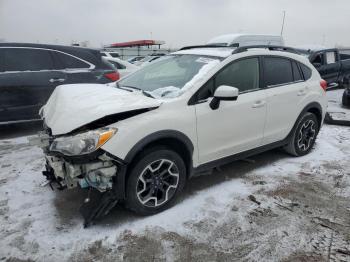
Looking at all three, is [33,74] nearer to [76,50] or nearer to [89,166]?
[76,50]

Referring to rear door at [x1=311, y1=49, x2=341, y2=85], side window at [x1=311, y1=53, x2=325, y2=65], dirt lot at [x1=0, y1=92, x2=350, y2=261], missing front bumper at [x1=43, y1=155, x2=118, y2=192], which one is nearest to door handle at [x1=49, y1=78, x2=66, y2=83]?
dirt lot at [x1=0, y1=92, x2=350, y2=261]

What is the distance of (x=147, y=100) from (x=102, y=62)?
3.63 meters

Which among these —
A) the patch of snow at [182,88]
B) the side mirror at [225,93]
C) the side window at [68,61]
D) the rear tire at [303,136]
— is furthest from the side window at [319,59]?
the side mirror at [225,93]

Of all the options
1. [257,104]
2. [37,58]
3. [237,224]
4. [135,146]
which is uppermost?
[37,58]

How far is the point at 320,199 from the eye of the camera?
142 inches

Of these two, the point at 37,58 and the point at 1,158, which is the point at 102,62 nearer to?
the point at 37,58

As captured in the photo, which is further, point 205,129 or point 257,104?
point 257,104

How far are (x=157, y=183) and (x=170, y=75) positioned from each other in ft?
4.47

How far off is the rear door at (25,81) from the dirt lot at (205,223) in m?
1.55

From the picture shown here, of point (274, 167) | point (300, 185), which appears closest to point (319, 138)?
point (274, 167)

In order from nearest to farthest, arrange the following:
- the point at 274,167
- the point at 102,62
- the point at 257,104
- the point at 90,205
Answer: the point at 90,205 < the point at 257,104 < the point at 274,167 < the point at 102,62

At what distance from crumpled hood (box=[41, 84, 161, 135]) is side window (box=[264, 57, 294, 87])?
176cm

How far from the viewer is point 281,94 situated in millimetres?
4203

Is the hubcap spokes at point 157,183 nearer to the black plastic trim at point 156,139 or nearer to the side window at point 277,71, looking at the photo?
the black plastic trim at point 156,139
